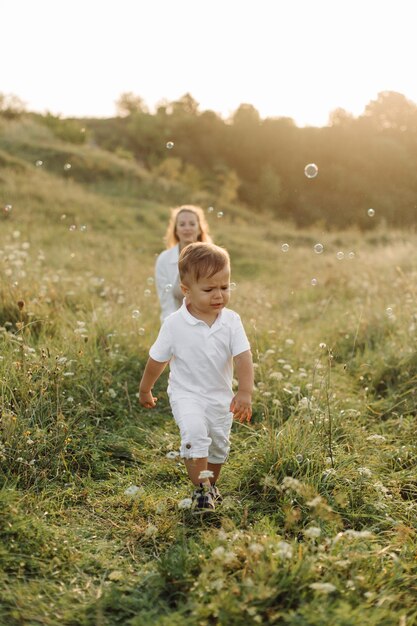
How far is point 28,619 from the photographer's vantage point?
259 centimetres

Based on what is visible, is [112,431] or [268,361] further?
[268,361]

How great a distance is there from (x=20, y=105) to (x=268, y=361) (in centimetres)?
3810

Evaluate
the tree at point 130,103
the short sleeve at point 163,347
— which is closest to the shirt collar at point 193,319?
the short sleeve at point 163,347

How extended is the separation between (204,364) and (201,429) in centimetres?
37

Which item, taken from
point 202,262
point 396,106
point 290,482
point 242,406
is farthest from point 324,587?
point 396,106

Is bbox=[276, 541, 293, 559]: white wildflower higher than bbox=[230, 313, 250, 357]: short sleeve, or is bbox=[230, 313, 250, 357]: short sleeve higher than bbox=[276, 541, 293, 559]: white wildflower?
bbox=[230, 313, 250, 357]: short sleeve

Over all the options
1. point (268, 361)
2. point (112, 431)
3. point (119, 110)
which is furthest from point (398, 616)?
point (119, 110)

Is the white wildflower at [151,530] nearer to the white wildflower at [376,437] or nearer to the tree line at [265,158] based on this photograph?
the white wildflower at [376,437]

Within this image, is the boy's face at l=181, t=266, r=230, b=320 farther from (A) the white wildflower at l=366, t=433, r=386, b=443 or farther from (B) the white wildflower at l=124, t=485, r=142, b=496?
(A) the white wildflower at l=366, t=433, r=386, b=443

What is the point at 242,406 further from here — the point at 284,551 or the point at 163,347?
the point at 284,551

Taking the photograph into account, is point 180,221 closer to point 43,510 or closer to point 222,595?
point 43,510

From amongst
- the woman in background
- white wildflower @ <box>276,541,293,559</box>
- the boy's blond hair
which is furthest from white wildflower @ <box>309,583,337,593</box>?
the woman in background

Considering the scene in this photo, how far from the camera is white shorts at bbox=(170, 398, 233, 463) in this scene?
3.39m

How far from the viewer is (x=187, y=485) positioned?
396 cm
